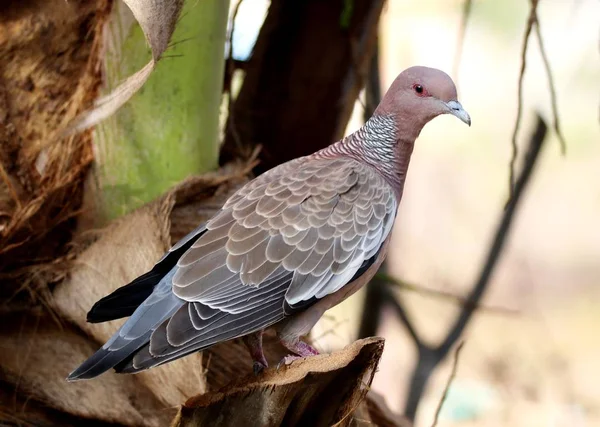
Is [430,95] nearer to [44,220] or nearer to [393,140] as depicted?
[393,140]

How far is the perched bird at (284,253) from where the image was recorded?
3.61 feet

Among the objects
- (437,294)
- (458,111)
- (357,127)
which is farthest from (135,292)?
(357,127)

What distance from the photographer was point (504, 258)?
8.24 feet

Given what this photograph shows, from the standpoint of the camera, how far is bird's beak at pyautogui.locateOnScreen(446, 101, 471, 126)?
126cm

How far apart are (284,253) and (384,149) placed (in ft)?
0.87

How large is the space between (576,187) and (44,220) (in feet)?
5.58

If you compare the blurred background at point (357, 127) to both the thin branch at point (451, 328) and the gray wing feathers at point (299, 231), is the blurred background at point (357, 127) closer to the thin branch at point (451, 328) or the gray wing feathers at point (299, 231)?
the thin branch at point (451, 328)

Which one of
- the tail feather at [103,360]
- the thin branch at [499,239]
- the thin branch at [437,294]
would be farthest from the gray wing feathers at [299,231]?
the thin branch at [499,239]

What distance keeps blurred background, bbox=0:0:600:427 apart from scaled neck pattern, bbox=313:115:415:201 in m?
0.27

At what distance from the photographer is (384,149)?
1336mm

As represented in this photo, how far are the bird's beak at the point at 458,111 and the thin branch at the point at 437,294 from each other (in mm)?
911

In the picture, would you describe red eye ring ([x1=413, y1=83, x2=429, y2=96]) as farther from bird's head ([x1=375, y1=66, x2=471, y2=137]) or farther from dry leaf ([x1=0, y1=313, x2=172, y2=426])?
dry leaf ([x1=0, y1=313, x2=172, y2=426])

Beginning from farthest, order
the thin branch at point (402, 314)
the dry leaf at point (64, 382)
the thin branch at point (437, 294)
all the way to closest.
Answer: the thin branch at point (402, 314)
the thin branch at point (437, 294)
the dry leaf at point (64, 382)

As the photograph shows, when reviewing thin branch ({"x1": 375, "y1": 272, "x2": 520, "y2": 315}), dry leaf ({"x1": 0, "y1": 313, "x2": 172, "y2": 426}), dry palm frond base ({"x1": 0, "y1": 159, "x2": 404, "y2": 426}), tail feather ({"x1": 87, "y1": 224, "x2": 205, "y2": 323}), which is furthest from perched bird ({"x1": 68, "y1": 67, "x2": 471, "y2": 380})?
thin branch ({"x1": 375, "y1": 272, "x2": 520, "y2": 315})
